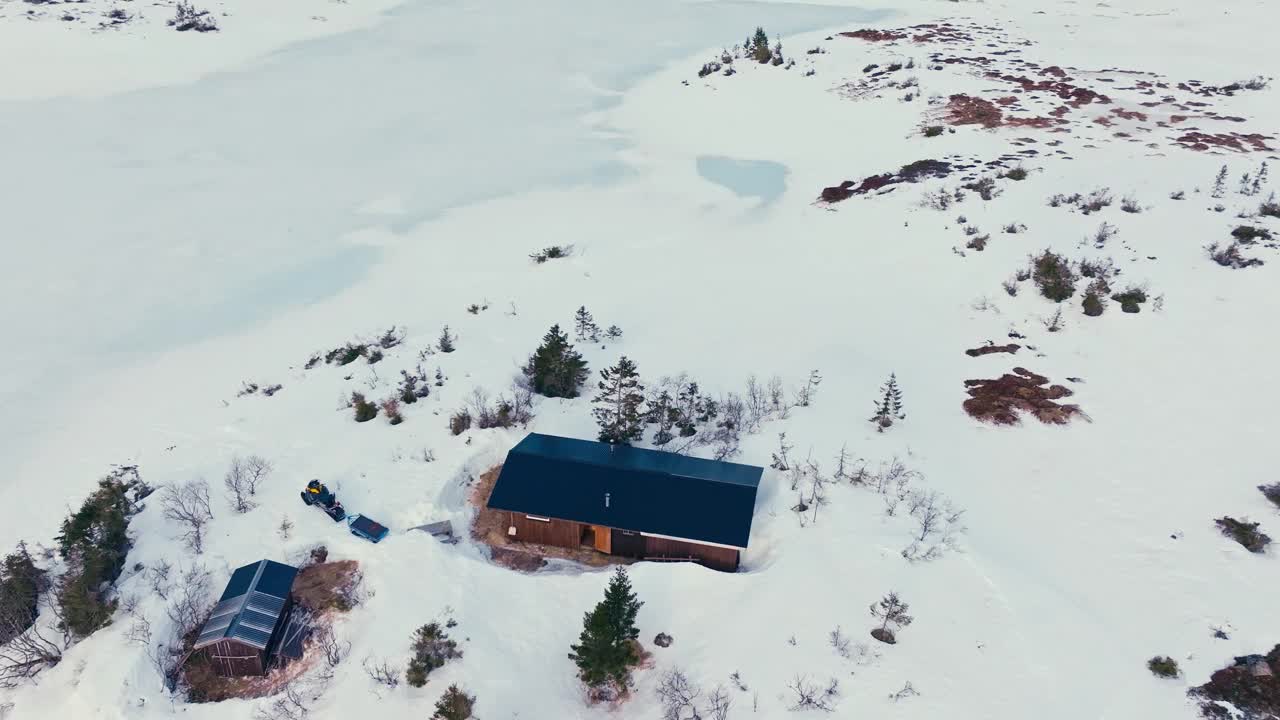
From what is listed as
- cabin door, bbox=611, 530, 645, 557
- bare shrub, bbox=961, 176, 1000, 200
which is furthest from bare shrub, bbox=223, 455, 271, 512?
bare shrub, bbox=961, 176, 1000, 200

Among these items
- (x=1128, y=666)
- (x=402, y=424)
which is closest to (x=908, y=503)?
(x=1128, y=666)

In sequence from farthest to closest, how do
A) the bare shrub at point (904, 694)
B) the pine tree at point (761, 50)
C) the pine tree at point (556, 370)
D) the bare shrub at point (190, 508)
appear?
the pine tree at point (761, 50)
the pine tree at point (556, 370)
the bare shrub at point (190, 508)
the bare shrub at point (904, 694)

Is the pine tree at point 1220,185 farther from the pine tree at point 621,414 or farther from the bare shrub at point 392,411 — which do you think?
the bare shrub at point 392,411

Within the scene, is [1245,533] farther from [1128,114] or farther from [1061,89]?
[1061,89]

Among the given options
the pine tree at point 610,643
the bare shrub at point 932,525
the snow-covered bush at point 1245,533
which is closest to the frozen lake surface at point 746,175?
the bare shrub at point 932,525

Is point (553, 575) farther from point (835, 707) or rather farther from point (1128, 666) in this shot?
point (1128, 666)
